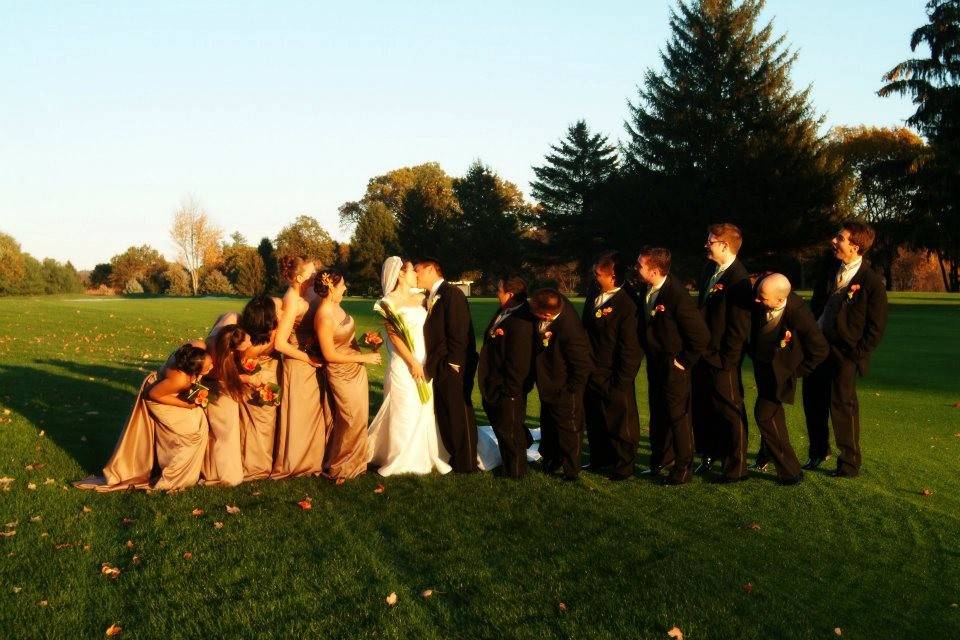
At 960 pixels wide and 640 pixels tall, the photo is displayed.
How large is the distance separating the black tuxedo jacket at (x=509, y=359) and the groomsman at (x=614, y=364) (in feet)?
2.14

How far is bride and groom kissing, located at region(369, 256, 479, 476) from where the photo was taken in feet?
27.7

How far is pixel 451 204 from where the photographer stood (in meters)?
86.3

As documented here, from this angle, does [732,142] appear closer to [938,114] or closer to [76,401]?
[938,114]

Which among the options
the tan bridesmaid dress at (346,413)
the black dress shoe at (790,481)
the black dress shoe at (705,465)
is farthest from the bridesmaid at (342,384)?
the black dress shoe at (790,481)

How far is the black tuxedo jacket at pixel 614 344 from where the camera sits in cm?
815

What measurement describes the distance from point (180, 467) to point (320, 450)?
4.36 feet

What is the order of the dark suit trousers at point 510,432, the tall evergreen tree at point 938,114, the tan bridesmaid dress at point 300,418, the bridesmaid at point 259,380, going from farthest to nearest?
the tall evergreen tree at point 938,114, the dark suit trousers at point 510,432, the tan bridesmaid dress at point 300,418, the bridesmaid at point 259,380

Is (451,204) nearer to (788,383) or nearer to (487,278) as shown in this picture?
(487,278)

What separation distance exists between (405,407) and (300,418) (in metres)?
1.07

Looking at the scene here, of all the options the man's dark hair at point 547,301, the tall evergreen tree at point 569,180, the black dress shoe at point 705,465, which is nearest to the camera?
the man's dark hair at point 547,301

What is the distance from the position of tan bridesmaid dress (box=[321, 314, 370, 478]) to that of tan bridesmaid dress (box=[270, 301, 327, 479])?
0.13m

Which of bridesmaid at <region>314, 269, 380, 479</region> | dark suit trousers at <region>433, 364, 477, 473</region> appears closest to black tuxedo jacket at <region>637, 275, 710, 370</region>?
dark suit trousers at <region>433, 364, 477, 473</region>

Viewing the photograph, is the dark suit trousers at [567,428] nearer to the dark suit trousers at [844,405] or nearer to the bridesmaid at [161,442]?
the dark suit trousers at [844,405]

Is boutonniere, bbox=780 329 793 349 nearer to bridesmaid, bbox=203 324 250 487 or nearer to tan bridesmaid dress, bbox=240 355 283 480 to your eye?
tan bridesmaid dress, bbox=240 355 283 480
